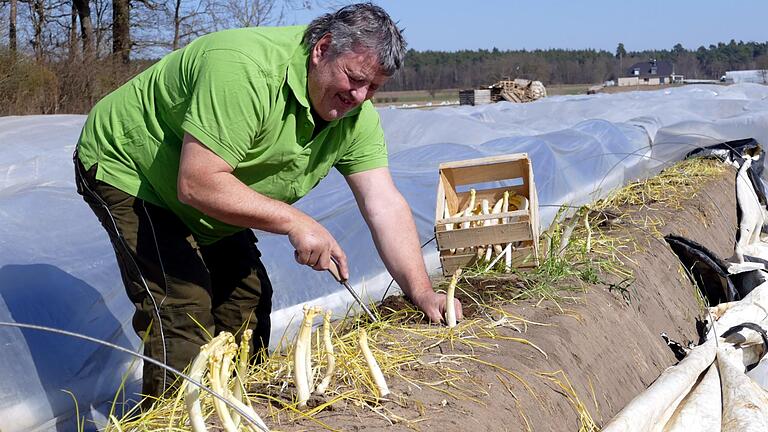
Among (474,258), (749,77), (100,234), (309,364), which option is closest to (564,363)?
(309,364)

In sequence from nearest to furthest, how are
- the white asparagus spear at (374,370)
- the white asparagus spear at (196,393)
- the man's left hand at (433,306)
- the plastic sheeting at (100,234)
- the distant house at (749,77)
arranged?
the white asparagus spear at (196,393) → the white asparagus spear at (374,370) → the man's left hand at (433,306) → the plastic sheeting at (100,234) → the distant house at (749,77)

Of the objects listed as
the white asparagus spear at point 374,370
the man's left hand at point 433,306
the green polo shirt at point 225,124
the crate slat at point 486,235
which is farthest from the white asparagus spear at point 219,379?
the crate slat at point 486,235

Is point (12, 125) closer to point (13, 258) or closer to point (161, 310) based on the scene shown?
point (13, 258)

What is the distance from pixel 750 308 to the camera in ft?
16.2

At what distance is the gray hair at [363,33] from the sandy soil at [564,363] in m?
1.06

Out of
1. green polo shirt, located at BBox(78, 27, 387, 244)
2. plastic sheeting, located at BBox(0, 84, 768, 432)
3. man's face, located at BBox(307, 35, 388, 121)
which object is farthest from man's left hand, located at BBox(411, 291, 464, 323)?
plastic sheeting, located at BBox(0, 84, 768, 432)

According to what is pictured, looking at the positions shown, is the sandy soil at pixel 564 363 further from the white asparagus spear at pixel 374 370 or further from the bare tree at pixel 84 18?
the bare tree at pixel 84 18

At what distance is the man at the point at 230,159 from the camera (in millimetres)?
2904

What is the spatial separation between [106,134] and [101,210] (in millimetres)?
267

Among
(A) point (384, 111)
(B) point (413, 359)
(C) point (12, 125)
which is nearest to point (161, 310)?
(B) point (413, 359)

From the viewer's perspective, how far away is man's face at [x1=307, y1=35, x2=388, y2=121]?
9.80 feet

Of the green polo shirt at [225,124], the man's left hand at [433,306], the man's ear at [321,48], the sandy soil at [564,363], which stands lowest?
the sandy soil at [564,363]

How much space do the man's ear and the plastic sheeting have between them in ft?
6.15

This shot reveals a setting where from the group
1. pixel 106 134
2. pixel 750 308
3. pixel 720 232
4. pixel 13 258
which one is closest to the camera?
pixel 106 134
